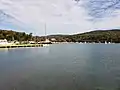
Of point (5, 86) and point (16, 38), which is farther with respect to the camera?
point (16, 38)

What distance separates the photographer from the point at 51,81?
20.5m

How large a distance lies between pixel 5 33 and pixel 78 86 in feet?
492

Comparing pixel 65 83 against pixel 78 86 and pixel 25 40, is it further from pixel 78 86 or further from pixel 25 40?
pixel 25 40

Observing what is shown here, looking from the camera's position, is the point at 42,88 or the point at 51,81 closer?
the point at 42,88

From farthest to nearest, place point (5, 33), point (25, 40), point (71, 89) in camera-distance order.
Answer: point (25, 40), point (5, 33), point (71, 89)

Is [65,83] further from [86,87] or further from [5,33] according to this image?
[5,33]

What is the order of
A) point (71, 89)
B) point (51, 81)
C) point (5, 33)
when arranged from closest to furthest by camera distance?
1. point (71, 89)
2. point (51, 81)
3. point (5, 33)

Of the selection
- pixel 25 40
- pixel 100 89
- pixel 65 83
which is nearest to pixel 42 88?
pixel 65 83

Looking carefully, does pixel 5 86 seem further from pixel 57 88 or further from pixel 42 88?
pixel 57 88

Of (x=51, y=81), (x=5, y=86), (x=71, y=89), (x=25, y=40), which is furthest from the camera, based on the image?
(x=25, y=40)

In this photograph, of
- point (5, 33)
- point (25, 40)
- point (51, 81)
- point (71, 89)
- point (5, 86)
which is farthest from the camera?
point (25, 40)

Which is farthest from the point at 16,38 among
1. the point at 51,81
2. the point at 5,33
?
the point at 51,81

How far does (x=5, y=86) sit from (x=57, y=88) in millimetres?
4372

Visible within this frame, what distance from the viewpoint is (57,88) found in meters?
17.6
